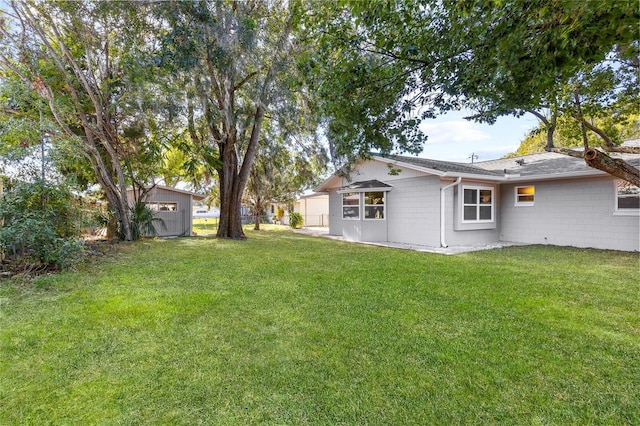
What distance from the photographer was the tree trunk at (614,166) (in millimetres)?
6660

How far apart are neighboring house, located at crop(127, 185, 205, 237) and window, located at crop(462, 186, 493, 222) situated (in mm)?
13299

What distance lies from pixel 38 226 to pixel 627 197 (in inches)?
579

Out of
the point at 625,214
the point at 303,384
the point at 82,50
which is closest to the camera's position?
the point at 303,384

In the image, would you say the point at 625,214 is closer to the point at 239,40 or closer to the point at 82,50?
the point at 239,40

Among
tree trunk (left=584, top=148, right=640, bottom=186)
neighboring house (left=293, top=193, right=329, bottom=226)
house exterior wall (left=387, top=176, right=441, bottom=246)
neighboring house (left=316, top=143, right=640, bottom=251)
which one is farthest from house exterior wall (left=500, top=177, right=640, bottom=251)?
neighboring house (left=293, top=193, right=329, bottom=226)

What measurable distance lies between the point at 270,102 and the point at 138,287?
7258 mm

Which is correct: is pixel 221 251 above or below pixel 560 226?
below

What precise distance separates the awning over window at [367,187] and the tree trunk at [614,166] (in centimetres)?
609

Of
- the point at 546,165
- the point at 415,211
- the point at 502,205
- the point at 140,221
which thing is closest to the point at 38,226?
the point at 140,221

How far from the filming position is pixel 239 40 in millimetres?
7848

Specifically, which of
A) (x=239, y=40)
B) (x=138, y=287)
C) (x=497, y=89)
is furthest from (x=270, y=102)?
(x=497, y=89)

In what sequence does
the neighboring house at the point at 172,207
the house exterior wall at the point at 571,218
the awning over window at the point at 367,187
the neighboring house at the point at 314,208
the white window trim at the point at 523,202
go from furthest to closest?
the neighboring house at the point at 314,208
the neighboring house at the point at 172,207
the awning over window at the point at 367,187
the white window trim at the point at 523,202
the house exterior wall at the point at 571,218

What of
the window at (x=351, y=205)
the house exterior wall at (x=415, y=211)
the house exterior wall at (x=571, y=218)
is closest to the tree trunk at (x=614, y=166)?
the house exterior wall at (x=571, y=218)

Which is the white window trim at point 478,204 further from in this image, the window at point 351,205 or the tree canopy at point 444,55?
the tree canopy at point 444,55
